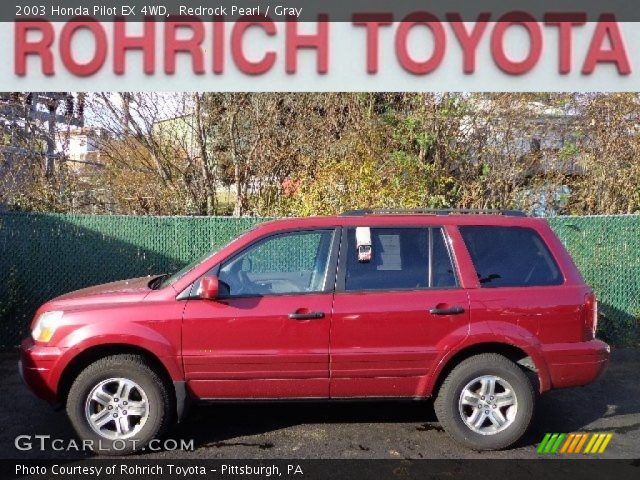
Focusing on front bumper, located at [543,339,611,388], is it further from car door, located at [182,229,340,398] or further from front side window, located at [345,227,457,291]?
car door, located at [182,229,340,398]

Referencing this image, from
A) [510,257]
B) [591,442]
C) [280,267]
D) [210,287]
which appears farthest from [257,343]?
[591,442]

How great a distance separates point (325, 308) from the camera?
13.5ft

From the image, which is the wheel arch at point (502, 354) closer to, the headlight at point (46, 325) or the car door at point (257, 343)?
the car door at point (257, 343)

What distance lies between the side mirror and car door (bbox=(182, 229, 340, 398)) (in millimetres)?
98

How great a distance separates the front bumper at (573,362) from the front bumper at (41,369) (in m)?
3.62

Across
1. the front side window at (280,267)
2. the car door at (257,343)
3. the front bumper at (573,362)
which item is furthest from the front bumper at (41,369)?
the front bumper at (573,362)

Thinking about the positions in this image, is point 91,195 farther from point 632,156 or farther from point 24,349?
point 632,156

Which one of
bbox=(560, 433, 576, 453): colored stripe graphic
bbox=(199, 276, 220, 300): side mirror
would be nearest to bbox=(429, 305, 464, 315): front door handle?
bbox=(560, 433, 576, 453): colored stripe graphic

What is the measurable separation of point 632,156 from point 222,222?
7.69 meters

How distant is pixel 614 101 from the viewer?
10211 mm

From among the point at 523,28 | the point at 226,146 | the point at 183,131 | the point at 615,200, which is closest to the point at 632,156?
the point at 615,200

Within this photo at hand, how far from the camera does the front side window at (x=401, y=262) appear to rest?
167 inches

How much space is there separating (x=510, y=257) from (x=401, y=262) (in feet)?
2.82

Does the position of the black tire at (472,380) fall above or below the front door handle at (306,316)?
below
